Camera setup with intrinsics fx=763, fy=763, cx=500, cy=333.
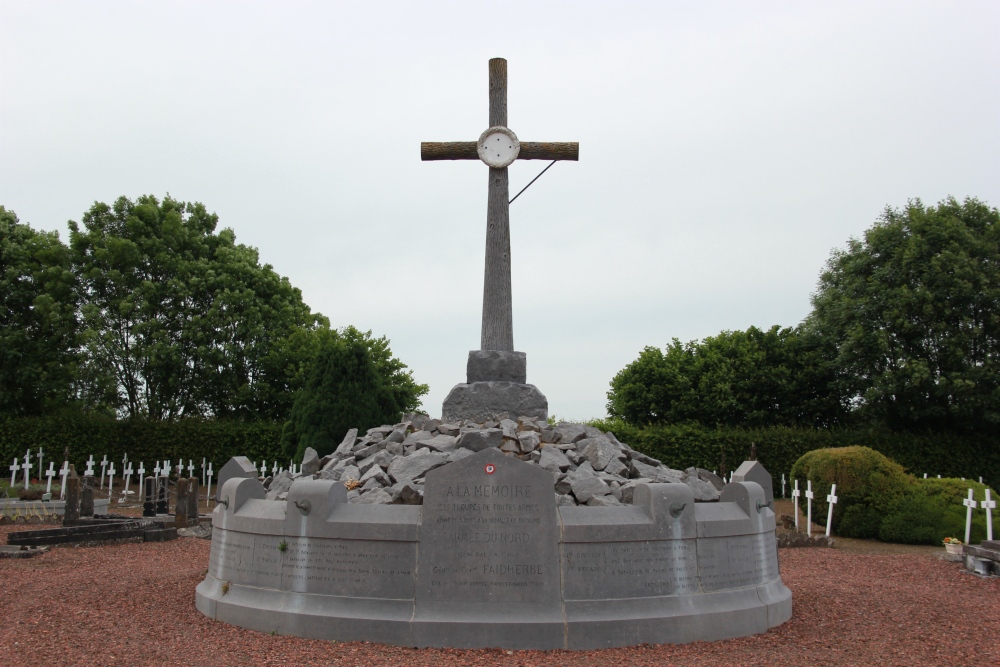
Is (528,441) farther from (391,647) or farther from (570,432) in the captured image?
(391,647)

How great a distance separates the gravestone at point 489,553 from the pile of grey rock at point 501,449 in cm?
63

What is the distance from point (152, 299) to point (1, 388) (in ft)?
18.3

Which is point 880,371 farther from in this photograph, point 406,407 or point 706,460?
point 406,407

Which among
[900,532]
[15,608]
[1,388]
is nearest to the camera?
[15,608]

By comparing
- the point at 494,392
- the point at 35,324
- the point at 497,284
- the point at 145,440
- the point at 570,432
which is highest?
the point at 35,324

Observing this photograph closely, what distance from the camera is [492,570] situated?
6.74m

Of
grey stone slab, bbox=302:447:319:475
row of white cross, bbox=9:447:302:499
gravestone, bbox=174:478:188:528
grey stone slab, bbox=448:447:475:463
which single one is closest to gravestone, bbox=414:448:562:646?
grey stone slab, bbox=448:447:475:463

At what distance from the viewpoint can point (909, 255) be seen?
75.5 ft

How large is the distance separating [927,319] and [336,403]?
17.4 m

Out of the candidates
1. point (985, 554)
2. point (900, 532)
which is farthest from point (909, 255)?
Answer: point (985, 554)

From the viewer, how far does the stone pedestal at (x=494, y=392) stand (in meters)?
10.4

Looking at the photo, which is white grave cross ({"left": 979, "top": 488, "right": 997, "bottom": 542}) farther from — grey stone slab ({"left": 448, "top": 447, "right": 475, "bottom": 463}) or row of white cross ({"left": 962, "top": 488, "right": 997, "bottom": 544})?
grey stone slab ({"left": 448, "top": 447, "right": 475, "bottom": 463})

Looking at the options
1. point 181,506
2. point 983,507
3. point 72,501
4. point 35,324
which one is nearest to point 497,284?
point 181,506

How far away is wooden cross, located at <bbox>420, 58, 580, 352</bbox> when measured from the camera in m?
11.0
